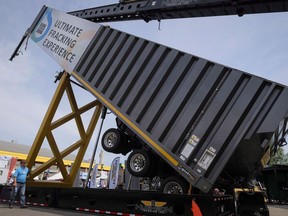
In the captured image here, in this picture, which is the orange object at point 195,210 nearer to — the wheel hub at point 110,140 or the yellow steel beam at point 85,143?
the wheel hub at point 110,140

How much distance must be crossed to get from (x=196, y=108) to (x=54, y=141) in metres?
5.19

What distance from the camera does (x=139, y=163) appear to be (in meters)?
6.23

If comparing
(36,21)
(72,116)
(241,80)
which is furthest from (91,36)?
(241,80)

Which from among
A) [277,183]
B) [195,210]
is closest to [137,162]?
[195,210]

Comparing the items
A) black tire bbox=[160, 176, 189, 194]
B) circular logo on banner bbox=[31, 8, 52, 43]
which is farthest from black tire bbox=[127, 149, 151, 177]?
circular logo on banner bbox=[31, 8, 52, 43]

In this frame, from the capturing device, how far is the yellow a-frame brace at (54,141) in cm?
850

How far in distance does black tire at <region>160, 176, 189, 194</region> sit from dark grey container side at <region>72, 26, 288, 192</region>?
47cm

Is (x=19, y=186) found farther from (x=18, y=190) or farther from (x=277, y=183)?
(x=277, y=183)

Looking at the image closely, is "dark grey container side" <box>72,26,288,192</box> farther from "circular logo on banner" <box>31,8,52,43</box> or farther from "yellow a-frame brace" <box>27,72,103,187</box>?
"circular logo on banner" <box>31,8,52,43</box>

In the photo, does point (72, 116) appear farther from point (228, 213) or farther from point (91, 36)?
point (228, 213)

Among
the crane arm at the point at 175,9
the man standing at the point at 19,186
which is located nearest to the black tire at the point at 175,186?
the man standing at the point at 19,186

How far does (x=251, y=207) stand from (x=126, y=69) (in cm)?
447

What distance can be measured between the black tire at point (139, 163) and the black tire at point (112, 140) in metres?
0.51

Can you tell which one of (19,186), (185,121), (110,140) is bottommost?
(19,186)
